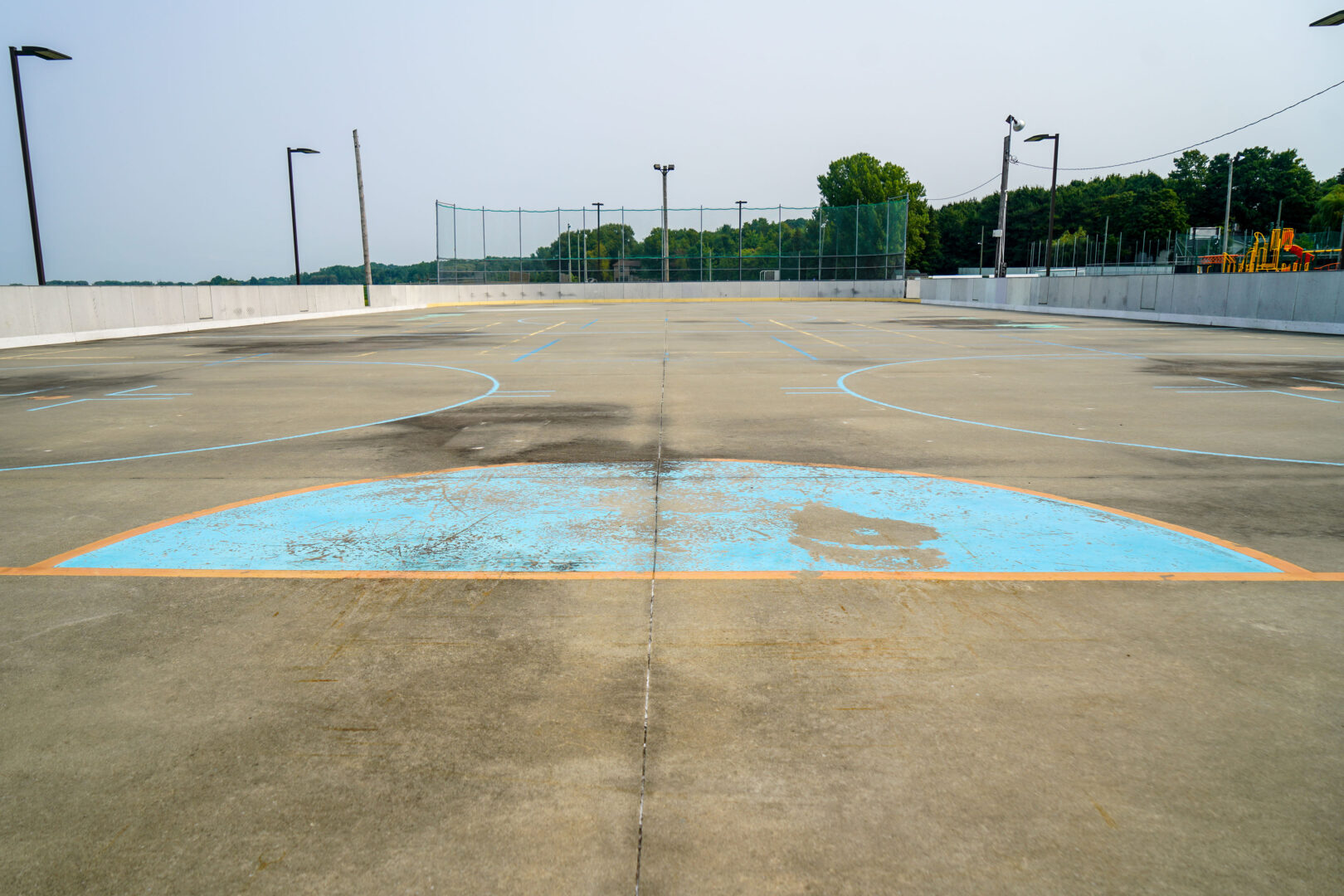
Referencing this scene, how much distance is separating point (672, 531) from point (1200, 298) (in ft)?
93.5

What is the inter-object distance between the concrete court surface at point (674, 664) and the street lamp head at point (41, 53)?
1896 centimetres

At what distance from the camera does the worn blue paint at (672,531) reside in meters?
5.14

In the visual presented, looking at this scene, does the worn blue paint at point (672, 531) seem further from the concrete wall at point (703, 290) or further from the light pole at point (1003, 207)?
the concrete wall at point (703, 290)

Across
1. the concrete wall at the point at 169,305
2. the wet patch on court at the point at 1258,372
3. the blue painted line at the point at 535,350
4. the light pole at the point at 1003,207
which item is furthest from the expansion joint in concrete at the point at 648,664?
the light pole at the point at 1003,207

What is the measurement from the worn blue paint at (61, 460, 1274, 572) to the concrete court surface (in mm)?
42

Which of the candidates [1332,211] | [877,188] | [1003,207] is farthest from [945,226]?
[1003,207]

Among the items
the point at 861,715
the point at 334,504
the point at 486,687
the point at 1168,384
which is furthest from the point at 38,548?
the point at 1168,384

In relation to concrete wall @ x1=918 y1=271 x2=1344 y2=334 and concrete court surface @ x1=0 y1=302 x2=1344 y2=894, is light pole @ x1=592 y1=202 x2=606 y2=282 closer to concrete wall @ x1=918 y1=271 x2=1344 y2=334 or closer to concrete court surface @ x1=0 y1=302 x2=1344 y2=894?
concrete wall @ x1=918 y1=271 x2=1344 y2=334

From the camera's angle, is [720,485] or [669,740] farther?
[720,485]

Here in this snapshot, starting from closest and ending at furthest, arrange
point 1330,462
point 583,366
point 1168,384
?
point 1330,462, point 1168,384, point 583,366

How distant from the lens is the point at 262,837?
263 cm

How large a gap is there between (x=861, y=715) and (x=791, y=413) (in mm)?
7610

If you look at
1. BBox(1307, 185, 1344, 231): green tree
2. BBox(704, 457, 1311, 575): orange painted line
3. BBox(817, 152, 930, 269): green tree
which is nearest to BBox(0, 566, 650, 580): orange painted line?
BBox(704, 457, 1311, 575): orange painted line

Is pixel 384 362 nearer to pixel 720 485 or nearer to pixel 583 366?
pixel 583 366
